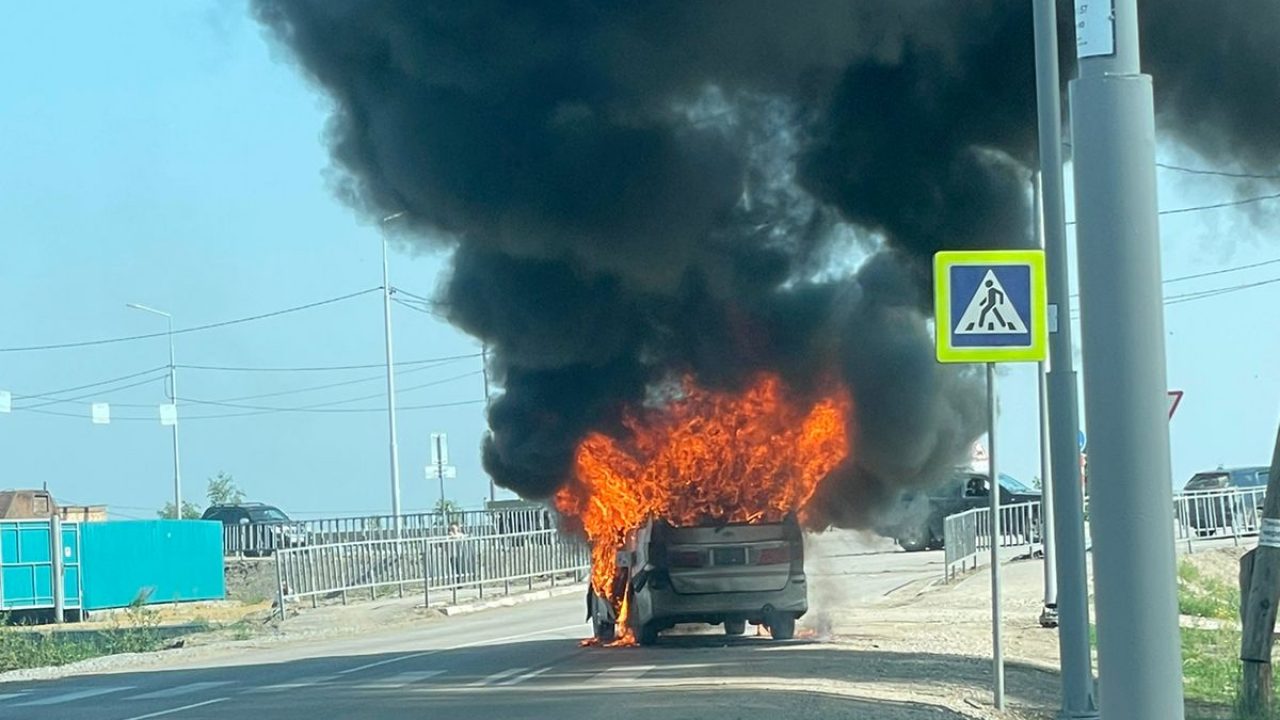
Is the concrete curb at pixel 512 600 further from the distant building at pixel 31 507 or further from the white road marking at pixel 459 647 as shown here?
the distant building at pixel 31 507

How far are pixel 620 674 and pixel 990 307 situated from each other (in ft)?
20.4

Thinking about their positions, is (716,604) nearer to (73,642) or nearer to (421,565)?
(73,642)

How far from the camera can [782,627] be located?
63.5 feet

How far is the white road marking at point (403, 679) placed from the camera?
16.5 m

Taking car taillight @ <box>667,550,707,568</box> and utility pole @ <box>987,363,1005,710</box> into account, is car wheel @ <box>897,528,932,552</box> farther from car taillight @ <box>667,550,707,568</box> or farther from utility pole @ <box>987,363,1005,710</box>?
utility pole @ <box>987,363,1005,710</box>

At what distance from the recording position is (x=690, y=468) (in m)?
21.5

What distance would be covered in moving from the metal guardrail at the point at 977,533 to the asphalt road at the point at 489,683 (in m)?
5.50

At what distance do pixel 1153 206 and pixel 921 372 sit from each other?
58.6 feet

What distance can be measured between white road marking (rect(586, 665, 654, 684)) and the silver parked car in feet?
4.32

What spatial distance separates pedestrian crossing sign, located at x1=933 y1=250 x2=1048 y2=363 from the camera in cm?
1195

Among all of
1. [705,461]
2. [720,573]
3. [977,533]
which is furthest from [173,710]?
[977,533]

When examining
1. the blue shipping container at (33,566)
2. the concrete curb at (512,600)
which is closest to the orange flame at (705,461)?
the concrete curb at (512,600)

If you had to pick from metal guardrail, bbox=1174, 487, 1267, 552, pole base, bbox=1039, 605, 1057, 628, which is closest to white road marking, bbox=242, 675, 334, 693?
pole base, bbox=1039, 605, 1057, 628

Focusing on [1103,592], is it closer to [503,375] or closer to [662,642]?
[662,642]
